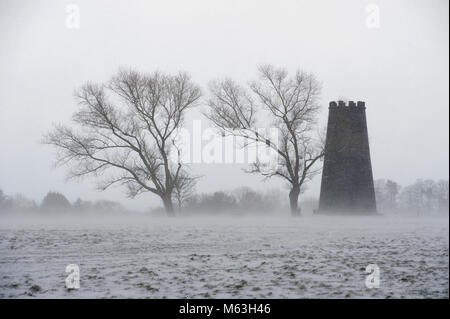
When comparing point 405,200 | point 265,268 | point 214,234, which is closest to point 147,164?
point 214,234

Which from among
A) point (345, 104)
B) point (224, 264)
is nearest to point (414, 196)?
point (345, 104)

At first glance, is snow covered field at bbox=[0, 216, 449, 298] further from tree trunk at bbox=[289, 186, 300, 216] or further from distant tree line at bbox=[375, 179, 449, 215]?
distant tree line at bbox=[375, 179, 449, 215]

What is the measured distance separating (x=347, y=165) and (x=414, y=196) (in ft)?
266

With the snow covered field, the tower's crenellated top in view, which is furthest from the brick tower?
the snow covered field

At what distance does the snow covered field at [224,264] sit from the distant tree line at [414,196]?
80.8m

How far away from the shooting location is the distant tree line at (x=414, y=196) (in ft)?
317

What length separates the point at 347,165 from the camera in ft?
116

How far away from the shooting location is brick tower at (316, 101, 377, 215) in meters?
35.5

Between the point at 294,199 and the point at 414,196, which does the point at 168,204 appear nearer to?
the point at 294,199

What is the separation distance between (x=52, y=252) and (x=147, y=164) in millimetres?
22013

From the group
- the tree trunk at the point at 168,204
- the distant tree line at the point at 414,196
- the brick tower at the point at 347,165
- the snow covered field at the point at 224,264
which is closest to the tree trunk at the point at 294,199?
the brick tower at the point at 347,165

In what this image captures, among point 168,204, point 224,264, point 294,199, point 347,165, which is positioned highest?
point 347,165

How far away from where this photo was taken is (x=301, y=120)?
1421 inches

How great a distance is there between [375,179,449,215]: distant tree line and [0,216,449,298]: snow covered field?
80805 millimetres
